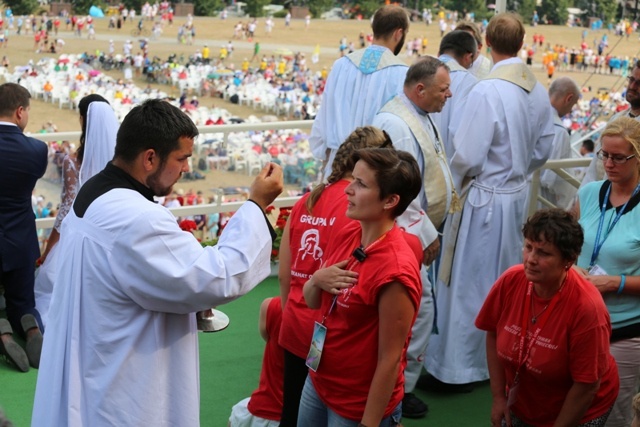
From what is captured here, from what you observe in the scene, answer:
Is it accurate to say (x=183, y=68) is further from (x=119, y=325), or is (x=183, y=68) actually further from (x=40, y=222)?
(x=119, y=325)

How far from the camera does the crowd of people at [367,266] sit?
9.11ft

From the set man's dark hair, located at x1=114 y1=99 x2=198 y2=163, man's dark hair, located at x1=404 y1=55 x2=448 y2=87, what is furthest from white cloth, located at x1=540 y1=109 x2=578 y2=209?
man's dark hair, located at x1=114 y1=99 x2=198 y2=163

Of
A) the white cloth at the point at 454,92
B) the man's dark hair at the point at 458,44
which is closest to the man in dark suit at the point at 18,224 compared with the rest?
the white cloth at the point at 454,92

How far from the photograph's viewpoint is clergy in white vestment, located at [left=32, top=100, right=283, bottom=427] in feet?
8.81

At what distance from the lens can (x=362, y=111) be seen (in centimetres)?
584

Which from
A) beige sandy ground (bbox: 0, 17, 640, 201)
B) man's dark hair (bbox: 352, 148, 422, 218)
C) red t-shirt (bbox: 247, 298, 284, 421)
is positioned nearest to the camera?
man's dark hair (bbox: 352, 148, 422, 218)

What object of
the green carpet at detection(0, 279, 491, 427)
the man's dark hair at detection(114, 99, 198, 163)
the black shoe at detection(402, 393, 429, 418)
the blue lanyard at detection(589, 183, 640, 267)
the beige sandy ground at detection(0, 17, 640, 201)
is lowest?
the beige sandy ground at detection(0, 17, 640, 201)

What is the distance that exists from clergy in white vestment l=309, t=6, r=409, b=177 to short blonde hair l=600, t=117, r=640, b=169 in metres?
2.01

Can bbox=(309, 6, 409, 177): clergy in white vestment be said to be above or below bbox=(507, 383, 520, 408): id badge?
above

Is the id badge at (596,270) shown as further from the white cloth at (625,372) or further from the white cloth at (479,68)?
the white cloth at (479,68)

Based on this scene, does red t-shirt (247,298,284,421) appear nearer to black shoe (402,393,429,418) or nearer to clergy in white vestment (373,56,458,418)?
clergy in white vestment (373,56,458,418)

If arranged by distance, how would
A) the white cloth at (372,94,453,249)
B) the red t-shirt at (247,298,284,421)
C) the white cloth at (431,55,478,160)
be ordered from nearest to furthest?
the red t-shirt at (247,298,284,421) → the white cloth at (372,94,453,249) → the white cloth at (431,55,478,160)

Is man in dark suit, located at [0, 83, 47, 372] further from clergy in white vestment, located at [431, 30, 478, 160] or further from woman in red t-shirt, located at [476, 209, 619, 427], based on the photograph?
woman in red t-shirt, located at [476, 209, 619, 427]

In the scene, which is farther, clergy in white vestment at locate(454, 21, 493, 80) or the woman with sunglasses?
clergy in white vestment at locate(454, 21, 493, 80)
